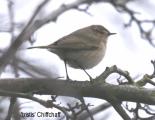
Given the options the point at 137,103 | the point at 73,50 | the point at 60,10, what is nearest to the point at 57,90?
the point at 137,103

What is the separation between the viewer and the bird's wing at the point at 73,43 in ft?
21.5

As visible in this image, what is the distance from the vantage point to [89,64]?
22.1 feet

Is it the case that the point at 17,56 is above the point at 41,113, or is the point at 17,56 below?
above

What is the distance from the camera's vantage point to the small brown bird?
6.55 m

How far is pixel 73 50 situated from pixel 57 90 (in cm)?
190

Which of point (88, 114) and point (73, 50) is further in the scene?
point (73, 50)

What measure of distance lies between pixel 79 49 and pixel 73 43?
0.38 feet

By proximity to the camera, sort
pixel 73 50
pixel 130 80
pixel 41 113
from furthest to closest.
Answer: pixel 73 50, pixel 130 80, pixel 41 113

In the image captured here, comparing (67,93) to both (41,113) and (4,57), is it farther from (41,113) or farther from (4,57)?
(4,57)

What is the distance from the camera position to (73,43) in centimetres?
674

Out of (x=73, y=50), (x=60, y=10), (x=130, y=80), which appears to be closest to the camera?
(x=130, y=80)

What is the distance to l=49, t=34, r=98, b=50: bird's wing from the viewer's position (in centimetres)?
656

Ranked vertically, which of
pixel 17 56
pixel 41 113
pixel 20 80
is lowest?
pixel 41 113

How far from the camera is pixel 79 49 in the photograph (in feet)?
22.1
